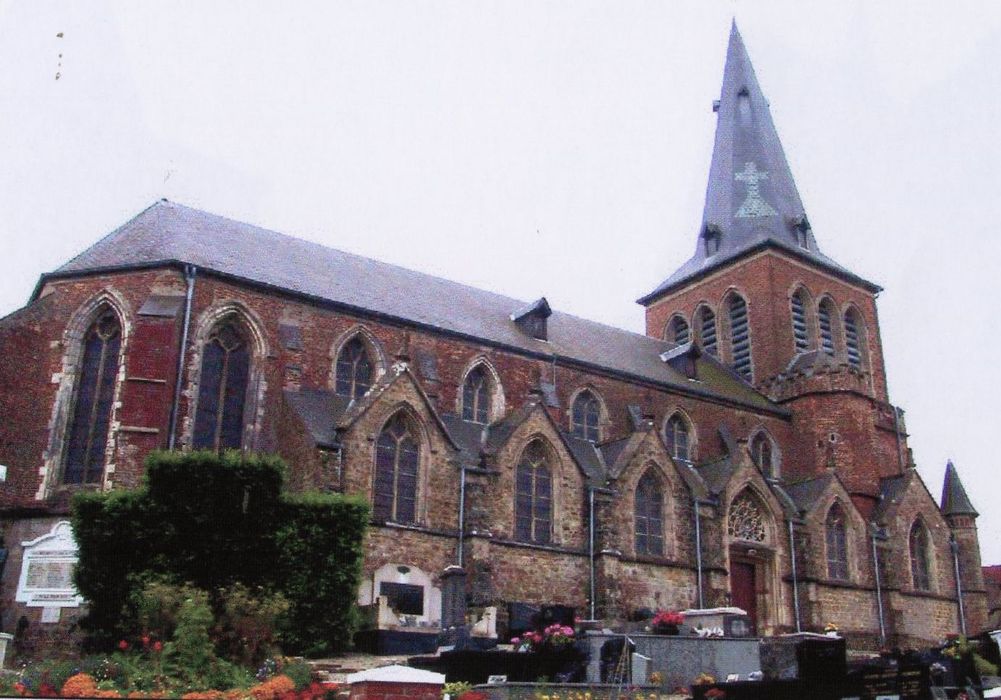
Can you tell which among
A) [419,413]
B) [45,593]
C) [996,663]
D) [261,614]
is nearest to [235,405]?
[419,413]

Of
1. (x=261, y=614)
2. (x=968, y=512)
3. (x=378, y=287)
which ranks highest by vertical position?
(x=378, y=287)

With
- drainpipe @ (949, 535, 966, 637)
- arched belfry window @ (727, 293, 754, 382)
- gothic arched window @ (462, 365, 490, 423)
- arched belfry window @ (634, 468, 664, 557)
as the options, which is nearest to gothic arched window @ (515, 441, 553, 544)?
gothic arched window @ (462, 365, 490, 423)

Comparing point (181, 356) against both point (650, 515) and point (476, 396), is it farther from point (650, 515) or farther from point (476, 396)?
point (650, 515)

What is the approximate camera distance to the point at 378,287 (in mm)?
31047

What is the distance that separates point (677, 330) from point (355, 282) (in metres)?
18.2

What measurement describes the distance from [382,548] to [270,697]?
11.6 m

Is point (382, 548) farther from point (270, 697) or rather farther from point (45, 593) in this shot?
point (270, 697)

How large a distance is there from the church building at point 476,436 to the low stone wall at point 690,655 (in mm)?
7595

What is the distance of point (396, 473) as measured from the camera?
82.8ft

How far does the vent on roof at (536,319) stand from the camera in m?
33.1

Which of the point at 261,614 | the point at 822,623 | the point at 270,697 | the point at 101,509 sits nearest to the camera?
the point at 270,697

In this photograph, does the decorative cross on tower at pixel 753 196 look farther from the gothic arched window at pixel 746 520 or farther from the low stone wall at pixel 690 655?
the low stone wall at pixel 690 655

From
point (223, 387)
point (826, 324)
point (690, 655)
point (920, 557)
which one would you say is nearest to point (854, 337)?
point (826, 324)

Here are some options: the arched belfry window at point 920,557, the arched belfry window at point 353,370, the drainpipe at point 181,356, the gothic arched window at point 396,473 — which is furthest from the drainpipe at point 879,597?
the drainpipe at point 181,356
